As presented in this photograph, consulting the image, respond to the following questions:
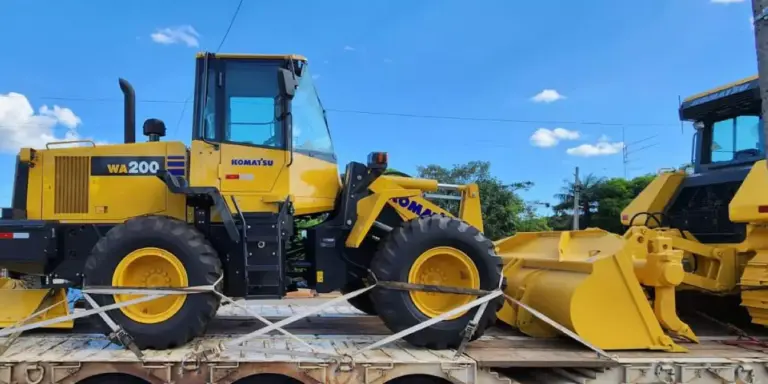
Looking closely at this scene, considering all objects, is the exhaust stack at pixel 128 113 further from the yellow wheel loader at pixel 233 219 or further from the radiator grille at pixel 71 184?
the radiator grille at pixel 71 184

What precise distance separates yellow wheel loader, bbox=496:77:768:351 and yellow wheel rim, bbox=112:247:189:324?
335 cm

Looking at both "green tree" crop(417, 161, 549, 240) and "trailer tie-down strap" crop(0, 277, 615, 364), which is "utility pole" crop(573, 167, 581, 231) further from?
"trailer tie-down strap" crop(0, 277, 615, 364)

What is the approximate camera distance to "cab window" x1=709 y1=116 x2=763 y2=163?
7.13 metres

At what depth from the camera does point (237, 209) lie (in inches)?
206

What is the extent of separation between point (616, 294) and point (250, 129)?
357 centimetres

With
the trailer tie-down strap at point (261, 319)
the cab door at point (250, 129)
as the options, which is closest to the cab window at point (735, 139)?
the trailer tie-down strap at point (261, 319)

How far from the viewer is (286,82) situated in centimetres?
496

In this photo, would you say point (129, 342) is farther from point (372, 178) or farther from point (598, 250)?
point (598, 250)

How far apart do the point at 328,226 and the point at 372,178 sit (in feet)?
2.06

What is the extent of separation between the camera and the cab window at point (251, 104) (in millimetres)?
5332

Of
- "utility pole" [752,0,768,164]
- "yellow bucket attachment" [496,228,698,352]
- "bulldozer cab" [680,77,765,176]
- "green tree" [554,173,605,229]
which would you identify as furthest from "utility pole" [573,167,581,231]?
"utility pole" [752,0,768,164]

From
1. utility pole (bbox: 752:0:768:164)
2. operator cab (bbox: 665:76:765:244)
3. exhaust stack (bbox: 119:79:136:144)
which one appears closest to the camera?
utility pole (bbox: 752:0:768:164)

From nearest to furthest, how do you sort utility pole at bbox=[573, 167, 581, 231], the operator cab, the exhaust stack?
the exhaust stack → the operator cab → utility pole at bbox=[573, 167, 581, 231]

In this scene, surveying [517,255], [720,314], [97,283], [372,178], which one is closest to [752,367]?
[720,314]
